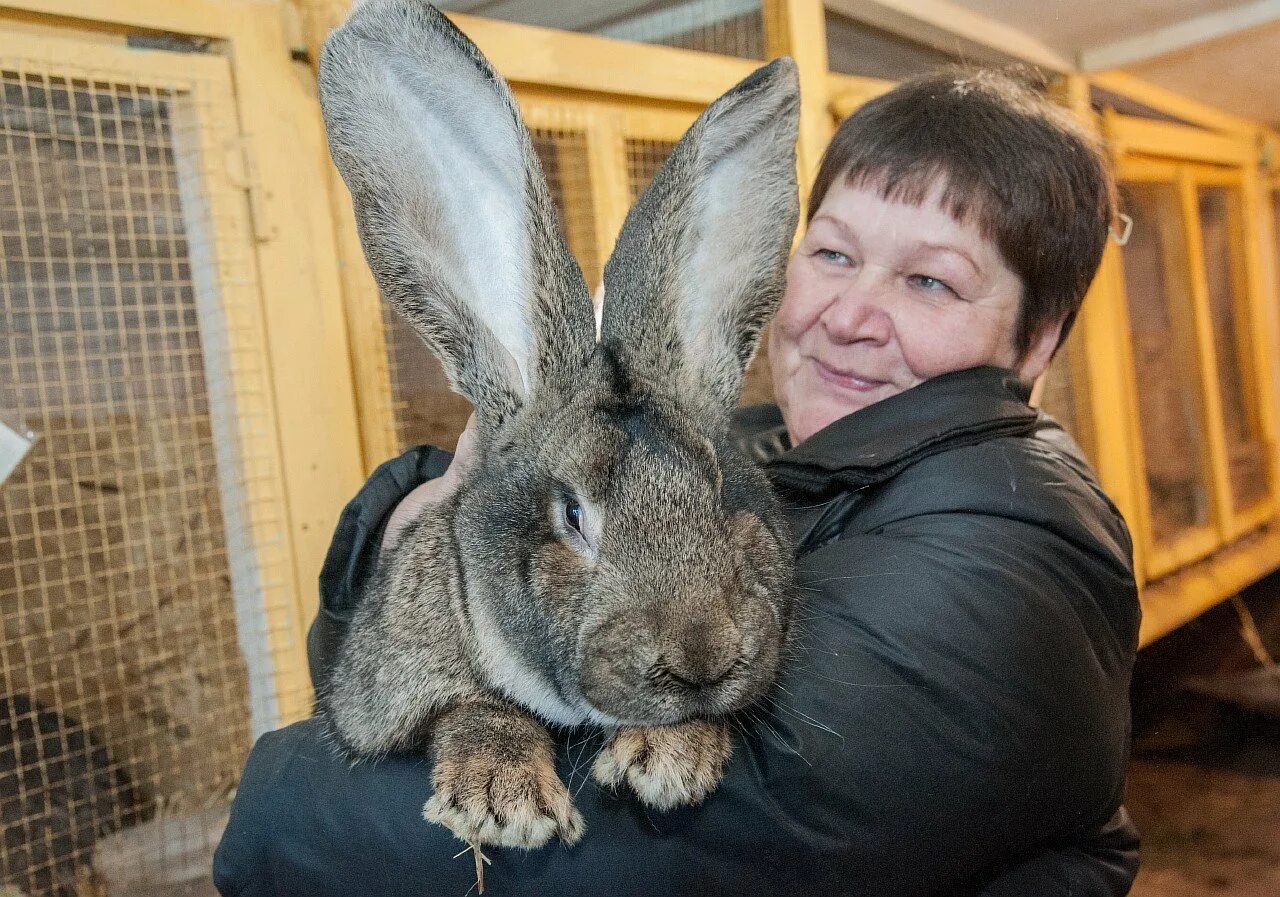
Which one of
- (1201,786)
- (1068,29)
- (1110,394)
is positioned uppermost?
(1068,29)

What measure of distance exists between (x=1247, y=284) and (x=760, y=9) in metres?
4.57

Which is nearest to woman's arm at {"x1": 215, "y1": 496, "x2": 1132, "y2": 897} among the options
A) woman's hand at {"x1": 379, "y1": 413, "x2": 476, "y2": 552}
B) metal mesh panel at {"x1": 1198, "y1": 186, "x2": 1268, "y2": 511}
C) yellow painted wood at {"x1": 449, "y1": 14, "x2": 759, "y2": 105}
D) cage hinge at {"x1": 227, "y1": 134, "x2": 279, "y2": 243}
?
woman's hand at {"x1": 379, "y1": 413, "x2": 476, "y2": 552}

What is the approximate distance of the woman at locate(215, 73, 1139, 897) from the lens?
1.19 m

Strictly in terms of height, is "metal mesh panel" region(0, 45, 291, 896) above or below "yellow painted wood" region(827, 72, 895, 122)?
below

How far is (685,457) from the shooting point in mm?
1288

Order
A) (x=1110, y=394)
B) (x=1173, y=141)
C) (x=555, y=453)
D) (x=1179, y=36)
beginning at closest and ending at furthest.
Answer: (x=555, y=453)
(x=1179, y=36)
(x=1110, y=394)
(x=1173, y=141)

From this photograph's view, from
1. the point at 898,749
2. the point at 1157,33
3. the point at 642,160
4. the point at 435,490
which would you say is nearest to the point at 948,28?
Answer: the point at 1157,33

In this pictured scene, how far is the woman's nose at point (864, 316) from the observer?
6.57 ft

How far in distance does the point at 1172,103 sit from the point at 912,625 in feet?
17.2

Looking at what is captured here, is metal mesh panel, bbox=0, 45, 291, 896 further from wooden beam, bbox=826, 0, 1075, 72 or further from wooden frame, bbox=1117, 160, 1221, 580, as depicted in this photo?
wooden frame, bbox=1117, 160, 1221, 580

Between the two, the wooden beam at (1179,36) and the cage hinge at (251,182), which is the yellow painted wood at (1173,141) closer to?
the wooden beam at (1179,36)

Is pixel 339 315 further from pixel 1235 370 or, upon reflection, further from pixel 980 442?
pixel 1235 370

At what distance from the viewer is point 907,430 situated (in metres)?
1.63

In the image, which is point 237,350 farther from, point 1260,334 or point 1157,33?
point 1260,334
